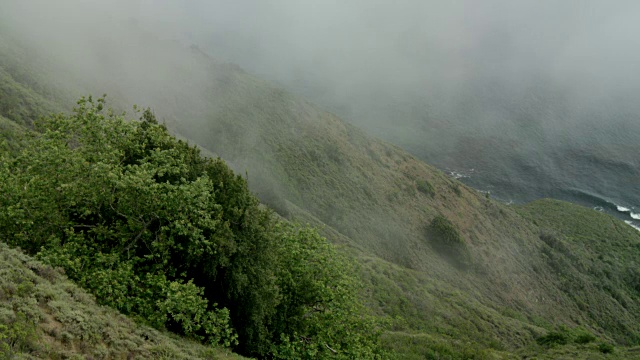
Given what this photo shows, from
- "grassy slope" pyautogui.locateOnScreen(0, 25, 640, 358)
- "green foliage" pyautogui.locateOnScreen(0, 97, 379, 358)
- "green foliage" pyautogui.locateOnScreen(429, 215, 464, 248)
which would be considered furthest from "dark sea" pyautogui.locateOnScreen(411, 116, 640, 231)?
"green foliage" pyautogui.locateOnScreen(0, 97, 379, 358)

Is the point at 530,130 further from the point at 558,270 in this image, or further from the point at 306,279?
the point at 306,279

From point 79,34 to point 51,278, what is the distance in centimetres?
6605

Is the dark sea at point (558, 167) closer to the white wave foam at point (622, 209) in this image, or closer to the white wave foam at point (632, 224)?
the white wave foam at point (622, 209)

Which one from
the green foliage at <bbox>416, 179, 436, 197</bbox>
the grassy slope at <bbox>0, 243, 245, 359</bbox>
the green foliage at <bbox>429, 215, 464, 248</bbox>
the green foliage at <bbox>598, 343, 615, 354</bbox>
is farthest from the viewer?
the green foliage at <bbox>416, 179, 436, 197</bbox>

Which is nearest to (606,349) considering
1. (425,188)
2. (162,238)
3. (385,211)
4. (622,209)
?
(385,211)

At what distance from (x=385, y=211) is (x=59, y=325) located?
2240 inches

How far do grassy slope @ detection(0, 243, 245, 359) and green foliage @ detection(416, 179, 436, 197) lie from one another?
215 feet

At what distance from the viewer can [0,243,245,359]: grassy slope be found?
940 centimetres

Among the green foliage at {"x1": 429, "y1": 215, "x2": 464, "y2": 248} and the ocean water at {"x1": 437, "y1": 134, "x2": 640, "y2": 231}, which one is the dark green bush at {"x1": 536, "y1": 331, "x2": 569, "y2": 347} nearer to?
the green foliage at {"x1": 429, "y1": 215, "x2": 464, "y2": 248}

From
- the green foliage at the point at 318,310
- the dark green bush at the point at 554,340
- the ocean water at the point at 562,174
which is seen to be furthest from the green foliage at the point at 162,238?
the ocean water at the point at 562,174

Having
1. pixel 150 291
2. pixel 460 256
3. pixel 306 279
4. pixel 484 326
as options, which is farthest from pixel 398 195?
pixel 150 291

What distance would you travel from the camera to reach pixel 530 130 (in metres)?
145

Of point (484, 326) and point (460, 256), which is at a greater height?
point (460, 256)

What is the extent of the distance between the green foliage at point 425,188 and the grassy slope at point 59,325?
65.5 meters
